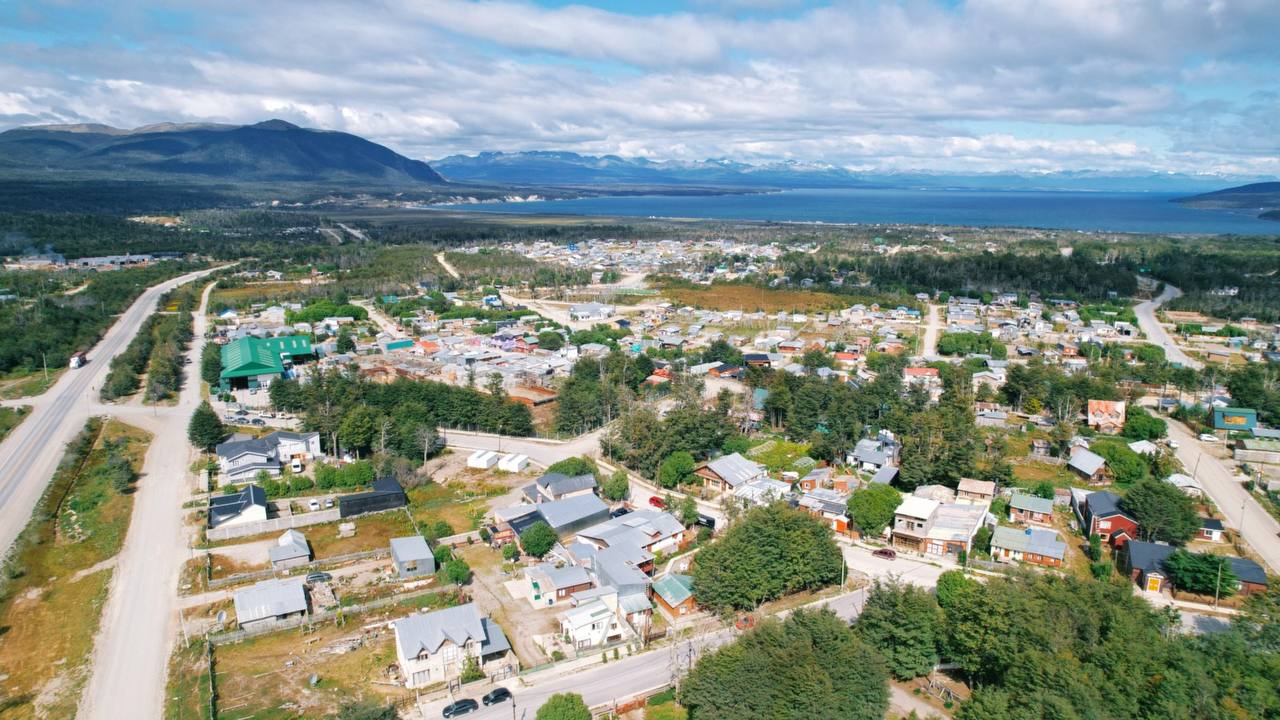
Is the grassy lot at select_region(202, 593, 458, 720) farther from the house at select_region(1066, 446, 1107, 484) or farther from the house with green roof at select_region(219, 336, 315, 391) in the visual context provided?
the house with green roof at select_region(219, 336, 315, 391)

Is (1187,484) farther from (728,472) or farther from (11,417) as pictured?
(11,417)

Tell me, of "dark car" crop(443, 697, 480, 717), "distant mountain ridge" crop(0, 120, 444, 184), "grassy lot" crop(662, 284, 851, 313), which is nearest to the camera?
"dark car" crop(443, 697, 480, 717)

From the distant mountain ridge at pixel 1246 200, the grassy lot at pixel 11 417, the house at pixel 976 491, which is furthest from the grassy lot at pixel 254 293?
the distant mountain ridge at pixel 1246 200

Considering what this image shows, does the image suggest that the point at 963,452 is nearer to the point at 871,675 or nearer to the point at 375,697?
the point at 871,675

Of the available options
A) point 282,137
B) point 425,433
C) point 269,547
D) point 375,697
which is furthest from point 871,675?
point 282,137

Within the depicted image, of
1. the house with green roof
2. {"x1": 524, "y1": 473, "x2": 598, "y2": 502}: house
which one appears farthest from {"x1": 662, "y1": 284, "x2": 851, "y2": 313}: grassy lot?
{"x1": 524, "y1": 473, "x2": 598, "y2": 502}: house

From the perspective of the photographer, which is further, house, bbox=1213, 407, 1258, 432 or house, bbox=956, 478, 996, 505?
house, bbox=1213, 407, 1258, 432

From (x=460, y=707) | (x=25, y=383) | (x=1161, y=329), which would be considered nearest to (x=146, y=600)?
(x=460, y=707)

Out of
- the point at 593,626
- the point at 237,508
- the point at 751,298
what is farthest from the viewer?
the point at 751,298

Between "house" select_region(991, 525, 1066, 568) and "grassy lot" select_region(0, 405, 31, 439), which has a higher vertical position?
"house" select_region(991, 525, 1066, 568)
